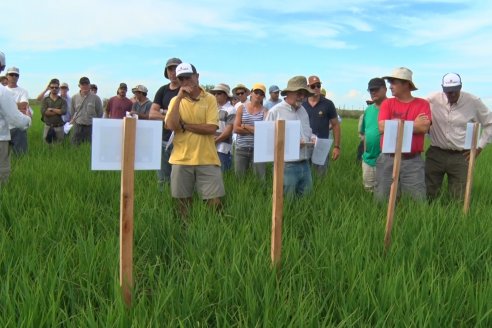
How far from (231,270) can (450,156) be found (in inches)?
119

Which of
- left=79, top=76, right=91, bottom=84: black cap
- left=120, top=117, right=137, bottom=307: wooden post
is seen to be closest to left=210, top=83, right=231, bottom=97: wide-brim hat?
left=79, top=76, right=91, bottom=84: black cap

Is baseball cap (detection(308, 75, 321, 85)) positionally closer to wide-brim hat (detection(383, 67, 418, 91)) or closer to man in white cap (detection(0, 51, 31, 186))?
wide-brim hat (detection(383, 67, 418, 91))

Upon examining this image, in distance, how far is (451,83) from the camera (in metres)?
4.08

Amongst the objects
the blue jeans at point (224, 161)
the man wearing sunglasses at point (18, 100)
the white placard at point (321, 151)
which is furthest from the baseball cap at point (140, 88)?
the white placard at point (321, 151)

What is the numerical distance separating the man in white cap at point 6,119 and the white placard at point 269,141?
2.06m

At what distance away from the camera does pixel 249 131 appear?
500 cm

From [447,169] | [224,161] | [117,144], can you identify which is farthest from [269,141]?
[224,161]

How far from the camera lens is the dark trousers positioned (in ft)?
14.4

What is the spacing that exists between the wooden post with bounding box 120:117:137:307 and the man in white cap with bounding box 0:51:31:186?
1940 millimetres

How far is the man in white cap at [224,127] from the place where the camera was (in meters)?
5.18

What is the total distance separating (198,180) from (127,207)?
161 cm

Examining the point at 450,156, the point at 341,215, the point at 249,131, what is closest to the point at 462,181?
the point at 450,156

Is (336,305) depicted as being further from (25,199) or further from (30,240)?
(25,199)

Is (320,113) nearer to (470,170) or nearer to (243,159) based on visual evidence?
(243,159)
